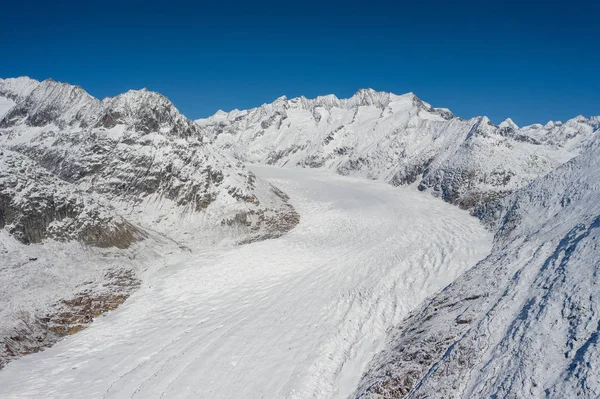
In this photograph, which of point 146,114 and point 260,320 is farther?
point 146,114

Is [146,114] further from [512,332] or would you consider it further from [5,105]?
[5,105]

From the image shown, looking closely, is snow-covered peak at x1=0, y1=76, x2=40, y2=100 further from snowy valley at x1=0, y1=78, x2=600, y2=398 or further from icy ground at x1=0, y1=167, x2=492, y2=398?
icy ground at x1=0, y1=167, x2=492, y2=398

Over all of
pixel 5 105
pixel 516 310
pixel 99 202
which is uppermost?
pixel 5 105

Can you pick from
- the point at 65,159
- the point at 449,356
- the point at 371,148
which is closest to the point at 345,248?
the point at 449,356

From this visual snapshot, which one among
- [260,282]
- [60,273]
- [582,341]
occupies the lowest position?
[60,273]

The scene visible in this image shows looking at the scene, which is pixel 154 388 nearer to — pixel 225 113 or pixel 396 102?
pixel 396 102

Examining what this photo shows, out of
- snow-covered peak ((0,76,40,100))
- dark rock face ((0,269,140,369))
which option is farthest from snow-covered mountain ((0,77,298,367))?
snow-covered peak ((0,76,40,100))

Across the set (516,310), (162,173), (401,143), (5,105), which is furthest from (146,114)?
(401,143)
